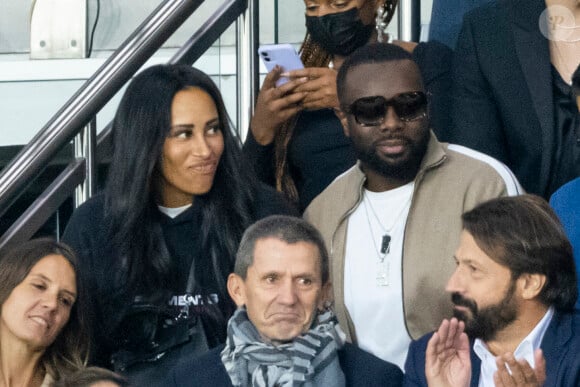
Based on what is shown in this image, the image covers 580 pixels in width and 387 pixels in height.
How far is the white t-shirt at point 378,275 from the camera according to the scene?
468cm

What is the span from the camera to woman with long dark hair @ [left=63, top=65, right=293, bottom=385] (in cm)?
476

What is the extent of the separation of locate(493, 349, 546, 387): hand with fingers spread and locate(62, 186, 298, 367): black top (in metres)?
1.04

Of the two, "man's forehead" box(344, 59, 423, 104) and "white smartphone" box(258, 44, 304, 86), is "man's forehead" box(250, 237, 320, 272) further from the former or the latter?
"white smartphone" box(258, 44, 304, 86)

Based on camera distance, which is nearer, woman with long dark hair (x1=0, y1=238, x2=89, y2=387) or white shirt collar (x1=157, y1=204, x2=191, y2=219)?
woman with long dark hair (x1=0, y1=238, x2=89, y2=387)

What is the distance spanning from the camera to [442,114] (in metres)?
5.34

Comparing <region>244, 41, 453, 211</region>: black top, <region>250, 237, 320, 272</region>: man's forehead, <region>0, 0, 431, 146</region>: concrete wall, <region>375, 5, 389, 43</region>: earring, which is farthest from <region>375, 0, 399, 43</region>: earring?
<region>250, 237, 320, 272</region>: man's forehead

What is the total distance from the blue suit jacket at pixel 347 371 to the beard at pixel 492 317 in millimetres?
276

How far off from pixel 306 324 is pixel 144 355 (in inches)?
21.1

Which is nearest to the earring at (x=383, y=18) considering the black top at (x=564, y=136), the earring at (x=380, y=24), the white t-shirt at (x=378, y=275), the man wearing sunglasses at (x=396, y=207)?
the earring at (x=380, y=24)

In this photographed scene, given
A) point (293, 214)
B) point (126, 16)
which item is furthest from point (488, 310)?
point (126, 16)

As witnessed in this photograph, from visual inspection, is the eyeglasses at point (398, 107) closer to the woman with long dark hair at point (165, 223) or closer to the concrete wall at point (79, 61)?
the woman with long dark hair at point (165, 223)

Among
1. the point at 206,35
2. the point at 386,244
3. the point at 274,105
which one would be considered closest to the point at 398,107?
the point at 386,244

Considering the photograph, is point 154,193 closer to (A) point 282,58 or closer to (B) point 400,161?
(A) point 282,58

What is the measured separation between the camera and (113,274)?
15.9ft
